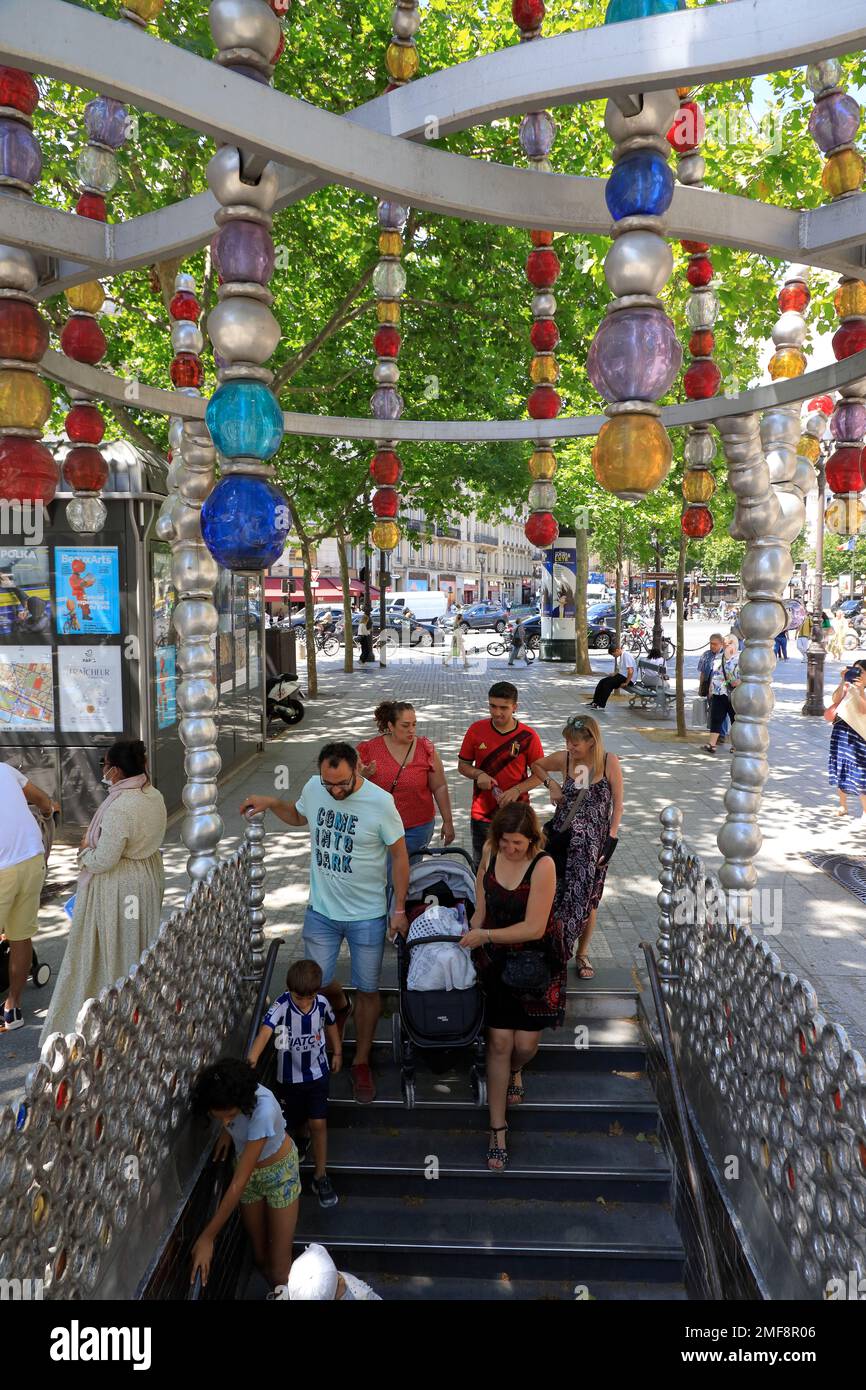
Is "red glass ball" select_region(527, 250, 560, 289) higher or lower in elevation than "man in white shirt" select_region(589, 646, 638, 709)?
higher

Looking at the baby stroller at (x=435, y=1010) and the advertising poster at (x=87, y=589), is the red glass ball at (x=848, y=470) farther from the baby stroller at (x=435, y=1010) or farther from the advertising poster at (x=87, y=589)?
the advertising poster at (x=87, y=589)

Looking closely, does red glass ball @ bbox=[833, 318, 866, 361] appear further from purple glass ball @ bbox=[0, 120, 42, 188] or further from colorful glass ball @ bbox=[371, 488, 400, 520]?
purple glass ball @ bbox=[0, 120, 42, 188]

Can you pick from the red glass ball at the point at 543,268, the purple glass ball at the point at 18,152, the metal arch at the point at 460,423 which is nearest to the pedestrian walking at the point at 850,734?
the metal arch at the point at 460,423

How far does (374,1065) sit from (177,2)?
11.1 m

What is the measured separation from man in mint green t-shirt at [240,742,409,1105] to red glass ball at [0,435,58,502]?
6.03 feet

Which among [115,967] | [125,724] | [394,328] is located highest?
[394,328]

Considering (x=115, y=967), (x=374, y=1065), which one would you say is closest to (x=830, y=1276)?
(x=374, y=1065)

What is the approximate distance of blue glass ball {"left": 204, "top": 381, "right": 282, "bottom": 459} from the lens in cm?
231

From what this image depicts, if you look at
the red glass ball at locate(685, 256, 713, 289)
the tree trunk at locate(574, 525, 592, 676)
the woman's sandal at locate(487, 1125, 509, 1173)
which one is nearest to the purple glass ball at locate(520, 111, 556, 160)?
the red glass ball at locate(685, 256, 713, 289)

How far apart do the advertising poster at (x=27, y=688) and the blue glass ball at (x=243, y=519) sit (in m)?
7.87

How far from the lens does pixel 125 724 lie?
31.0 feet

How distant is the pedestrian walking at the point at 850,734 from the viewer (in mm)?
9711

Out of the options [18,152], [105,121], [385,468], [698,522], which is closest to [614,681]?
[698,522]
